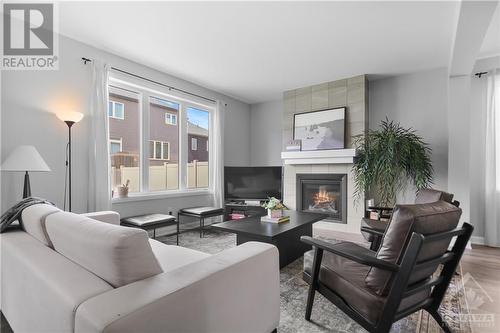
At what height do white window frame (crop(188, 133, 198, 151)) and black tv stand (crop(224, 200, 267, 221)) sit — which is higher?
white window frame (crop(188, 133, 198, 151))

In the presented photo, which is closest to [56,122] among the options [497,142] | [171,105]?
[171,105]

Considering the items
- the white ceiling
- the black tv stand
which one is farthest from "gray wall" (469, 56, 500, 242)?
the black tv stand

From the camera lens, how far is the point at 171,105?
4426mm

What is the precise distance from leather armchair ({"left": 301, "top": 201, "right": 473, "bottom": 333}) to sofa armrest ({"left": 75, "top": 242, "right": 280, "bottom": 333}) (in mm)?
450

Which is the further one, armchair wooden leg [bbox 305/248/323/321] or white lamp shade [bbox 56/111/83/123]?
white lamp shade [bbox 56/111/83/123]

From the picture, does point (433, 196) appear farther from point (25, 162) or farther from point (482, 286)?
point (25, 162)

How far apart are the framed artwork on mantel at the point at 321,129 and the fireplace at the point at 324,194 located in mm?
549

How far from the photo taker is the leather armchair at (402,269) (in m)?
1.25

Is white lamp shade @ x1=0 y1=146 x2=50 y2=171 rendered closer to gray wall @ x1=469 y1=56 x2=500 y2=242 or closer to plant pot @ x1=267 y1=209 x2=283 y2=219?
plant pot @ x1=267 y1=209 x2=283 y2=219

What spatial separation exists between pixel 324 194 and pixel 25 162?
13.5 feet

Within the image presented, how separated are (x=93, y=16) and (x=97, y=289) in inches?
108

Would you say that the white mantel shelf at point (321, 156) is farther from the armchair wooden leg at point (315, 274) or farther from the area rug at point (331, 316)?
the armchair wooden leg at point (315, 274)

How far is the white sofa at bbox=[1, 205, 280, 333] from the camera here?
88cm

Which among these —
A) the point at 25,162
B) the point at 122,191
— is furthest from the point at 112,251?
the point at 122,191
